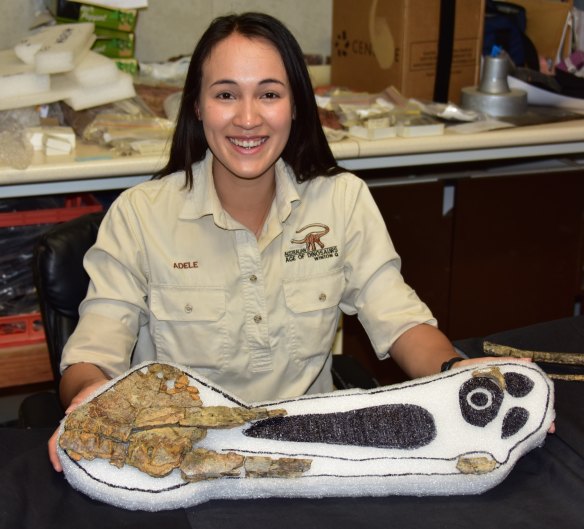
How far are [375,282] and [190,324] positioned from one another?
321 mm

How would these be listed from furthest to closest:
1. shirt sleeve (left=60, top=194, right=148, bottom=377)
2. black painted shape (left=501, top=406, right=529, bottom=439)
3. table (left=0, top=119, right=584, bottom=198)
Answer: table (left=0, top=119, right=584, bottom=198) < shirt sleeve (left=60, top=194, right=148, bottom=377) < black painted shape (left=501, top=406, right=529, bottom=439)

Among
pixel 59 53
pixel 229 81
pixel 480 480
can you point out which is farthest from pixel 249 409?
pixel 59 53

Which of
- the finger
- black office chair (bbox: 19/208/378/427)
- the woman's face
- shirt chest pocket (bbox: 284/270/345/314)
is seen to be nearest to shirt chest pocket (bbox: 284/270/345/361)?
shirt chest pocket (bbox: 284/270/345/314)

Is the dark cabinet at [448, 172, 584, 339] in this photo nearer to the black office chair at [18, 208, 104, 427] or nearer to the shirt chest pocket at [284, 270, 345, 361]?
the shirt chest pocket at [284, 270, 345, 361]

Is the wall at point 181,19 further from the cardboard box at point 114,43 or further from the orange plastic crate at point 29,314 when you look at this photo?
the orange plastic crate at point 29,314

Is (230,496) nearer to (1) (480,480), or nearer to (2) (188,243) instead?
(1) (480,480)

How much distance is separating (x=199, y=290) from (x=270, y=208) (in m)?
0.19

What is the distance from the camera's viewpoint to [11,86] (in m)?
1.93

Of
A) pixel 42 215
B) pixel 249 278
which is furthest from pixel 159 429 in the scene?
pixel 42 215

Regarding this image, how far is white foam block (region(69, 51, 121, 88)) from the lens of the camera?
6.51ft

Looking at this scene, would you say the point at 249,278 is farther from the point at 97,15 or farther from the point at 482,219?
the point at 97,15

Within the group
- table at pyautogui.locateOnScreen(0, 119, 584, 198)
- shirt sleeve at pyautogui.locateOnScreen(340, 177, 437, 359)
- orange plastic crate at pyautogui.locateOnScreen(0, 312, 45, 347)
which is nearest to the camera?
shirt sleeve at pyautogui.locateOnScreen(340, 177, 437, 359)

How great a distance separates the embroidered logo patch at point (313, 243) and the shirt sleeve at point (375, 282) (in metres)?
0.04

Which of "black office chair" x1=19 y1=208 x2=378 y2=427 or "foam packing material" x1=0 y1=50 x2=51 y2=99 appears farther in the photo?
"foam packing material" x1=0 y1=50 x2=51 y2=99
